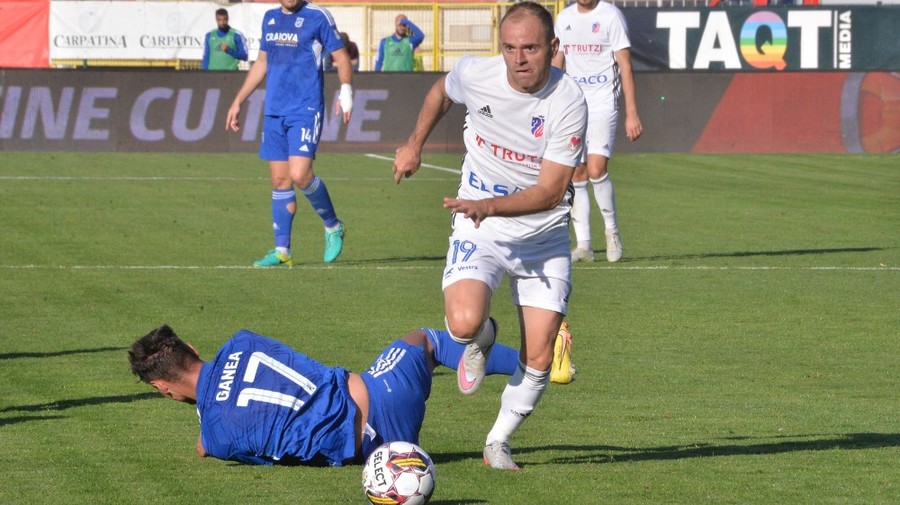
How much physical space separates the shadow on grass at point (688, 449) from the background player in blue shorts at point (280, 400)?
0.39 m

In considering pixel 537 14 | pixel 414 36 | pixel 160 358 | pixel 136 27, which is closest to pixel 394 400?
pixel 160 358

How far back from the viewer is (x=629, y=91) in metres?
13.5

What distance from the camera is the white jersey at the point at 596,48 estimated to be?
44.8ft

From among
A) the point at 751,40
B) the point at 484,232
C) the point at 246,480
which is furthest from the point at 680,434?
the point at 751,40

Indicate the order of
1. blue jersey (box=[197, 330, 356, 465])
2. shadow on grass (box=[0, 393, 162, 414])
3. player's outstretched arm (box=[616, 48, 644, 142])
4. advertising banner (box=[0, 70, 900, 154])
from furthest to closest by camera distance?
advertising banner (box=[0, 70, 900, 154])
player's outstretched arm (box=[616, 48, 644, 142])
shadow on grass (box=[0, 393, 162, 414])
blue jersey (box=[197, 330, 356, 465])

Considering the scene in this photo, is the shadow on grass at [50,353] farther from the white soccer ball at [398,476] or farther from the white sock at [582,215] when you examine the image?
the white sock at [582,215]

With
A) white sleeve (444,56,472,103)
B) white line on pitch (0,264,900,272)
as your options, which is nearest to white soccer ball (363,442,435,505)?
white sleeve (444,56,472,103)

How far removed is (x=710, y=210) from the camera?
62.8 ft

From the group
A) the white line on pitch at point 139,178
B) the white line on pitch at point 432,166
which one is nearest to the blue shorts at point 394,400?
the white line on pitch at point 139,178

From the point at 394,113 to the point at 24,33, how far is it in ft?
50.7

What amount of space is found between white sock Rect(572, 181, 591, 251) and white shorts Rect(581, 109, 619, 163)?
346 millimetres

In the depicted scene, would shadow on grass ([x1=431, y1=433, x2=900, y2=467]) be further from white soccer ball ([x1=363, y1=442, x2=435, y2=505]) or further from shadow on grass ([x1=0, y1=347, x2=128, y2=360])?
shadow on grass ([x1=0, y1=347, x2=128, y2=360])

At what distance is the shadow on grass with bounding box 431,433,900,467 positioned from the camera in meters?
7.02

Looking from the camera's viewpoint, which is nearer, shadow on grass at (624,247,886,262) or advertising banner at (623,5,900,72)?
shadow on grass at (624,247,886,262)
